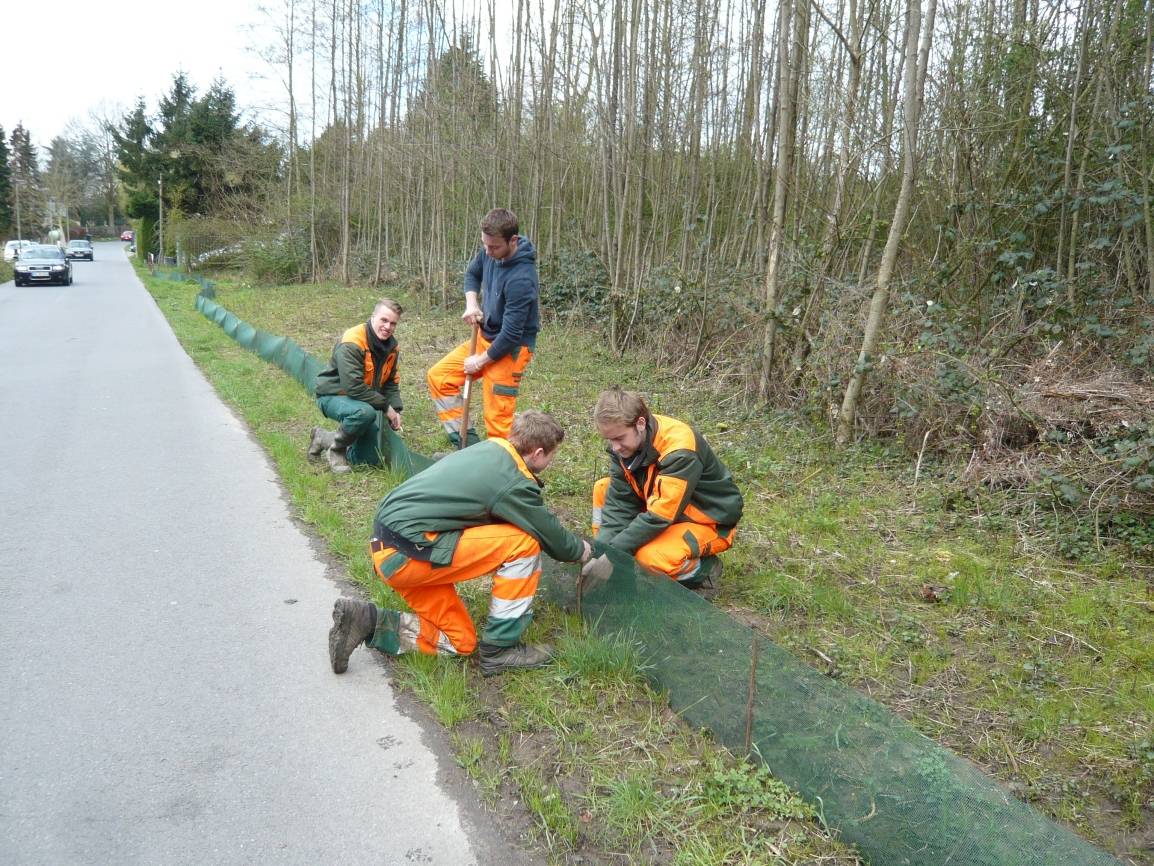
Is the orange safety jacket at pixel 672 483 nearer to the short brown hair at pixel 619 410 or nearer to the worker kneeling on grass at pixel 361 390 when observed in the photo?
the short brown hair at pixel 619 410

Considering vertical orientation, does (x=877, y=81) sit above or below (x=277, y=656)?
above

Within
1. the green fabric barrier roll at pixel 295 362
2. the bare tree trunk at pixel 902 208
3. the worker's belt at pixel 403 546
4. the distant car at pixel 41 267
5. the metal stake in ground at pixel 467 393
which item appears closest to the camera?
the worker's belt at pixel 403 546

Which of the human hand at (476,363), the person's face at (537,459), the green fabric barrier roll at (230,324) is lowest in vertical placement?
the green fabric barrier roll at (230,324)

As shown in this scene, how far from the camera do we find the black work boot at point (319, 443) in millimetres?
6882

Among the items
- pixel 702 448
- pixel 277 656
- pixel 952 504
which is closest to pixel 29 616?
pixel 277 656

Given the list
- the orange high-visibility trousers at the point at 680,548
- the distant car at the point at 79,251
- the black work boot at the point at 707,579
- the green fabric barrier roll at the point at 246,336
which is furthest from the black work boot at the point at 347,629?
the distant car at the point at 79,251

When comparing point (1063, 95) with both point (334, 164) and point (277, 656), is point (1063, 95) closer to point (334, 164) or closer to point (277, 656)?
point (277, 656)

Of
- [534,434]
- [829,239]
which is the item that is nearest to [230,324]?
[829,239]

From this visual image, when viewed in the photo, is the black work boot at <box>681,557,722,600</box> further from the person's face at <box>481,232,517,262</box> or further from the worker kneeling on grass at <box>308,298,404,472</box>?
the worker kneeling on grass at <box>308,298,404,472</box>

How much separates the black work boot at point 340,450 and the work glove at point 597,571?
10.8ft

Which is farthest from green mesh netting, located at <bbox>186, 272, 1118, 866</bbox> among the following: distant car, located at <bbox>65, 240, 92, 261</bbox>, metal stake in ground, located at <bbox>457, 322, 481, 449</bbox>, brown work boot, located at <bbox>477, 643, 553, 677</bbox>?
distant car, located at <bbox>65, 240, 92, 261</bbox>

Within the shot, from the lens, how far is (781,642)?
3986 mm

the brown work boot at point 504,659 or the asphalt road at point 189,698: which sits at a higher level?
the brown work boot at point 504,659

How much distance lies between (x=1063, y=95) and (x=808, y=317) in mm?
3175
